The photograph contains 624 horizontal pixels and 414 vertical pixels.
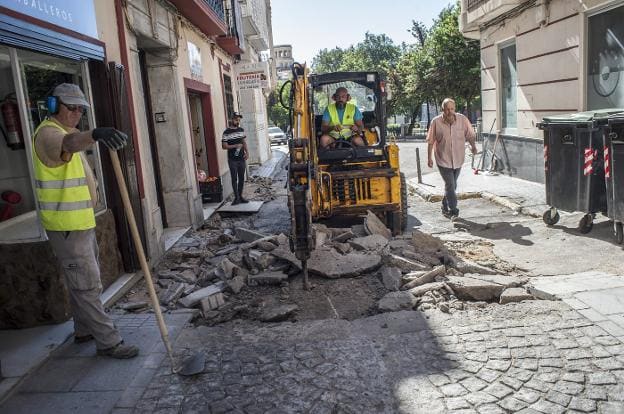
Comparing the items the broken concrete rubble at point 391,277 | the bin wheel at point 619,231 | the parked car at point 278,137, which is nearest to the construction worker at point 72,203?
the broken concrete rubble at point 391,277

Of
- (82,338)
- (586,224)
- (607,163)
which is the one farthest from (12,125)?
(586,224)

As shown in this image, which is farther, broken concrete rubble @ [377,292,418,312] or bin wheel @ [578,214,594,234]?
bin wheel @ [578,214,594,234]

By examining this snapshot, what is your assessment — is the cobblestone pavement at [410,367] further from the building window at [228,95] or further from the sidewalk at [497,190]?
the building window at [228,95]

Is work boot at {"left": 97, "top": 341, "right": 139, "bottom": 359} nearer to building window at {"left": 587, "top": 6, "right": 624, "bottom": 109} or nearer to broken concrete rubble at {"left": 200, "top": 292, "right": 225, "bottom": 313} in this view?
broken concrete rubble at {"left": 200, "top": 292, "right": 225, "bottom": 313}

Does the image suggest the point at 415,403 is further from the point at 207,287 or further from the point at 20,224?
the point at 20,224

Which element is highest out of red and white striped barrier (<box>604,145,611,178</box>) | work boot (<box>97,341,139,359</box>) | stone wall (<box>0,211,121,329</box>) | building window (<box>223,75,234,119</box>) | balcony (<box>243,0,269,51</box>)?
balcony (<box>243,0,269,51</box>)

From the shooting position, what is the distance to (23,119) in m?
4.65

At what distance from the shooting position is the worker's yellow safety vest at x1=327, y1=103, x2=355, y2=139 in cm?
814

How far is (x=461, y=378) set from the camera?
11.8 ft

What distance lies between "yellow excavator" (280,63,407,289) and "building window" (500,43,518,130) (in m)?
5.95

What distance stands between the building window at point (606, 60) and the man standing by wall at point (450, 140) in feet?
8.46

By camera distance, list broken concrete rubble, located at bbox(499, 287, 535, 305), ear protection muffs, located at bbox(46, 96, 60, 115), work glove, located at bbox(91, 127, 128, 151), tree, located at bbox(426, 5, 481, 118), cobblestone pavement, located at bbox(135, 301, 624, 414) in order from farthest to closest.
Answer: tree, located at bbox(426, 5, 481, 118)
broken concrete rubble, located at bbox(499, 287, 535, 305)
ear protection muffs, located at bbox(46, 96, 60, 115)
work glove, located at bbox(91, 127, 128, 151)
cobblestone pavement, located at bbox(135, 301, 624, 414)

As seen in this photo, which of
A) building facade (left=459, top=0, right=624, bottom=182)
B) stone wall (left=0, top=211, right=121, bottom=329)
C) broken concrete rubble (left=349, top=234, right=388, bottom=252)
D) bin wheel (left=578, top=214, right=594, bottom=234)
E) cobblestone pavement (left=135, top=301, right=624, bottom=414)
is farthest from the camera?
building facade (left=459, top=0, right=624, bottom=182)

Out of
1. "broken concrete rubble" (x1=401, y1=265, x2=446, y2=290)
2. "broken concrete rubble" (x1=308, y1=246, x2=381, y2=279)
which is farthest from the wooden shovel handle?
"broken concrete rubble" (x1=401, y1=265, x2=446, y2=290)
